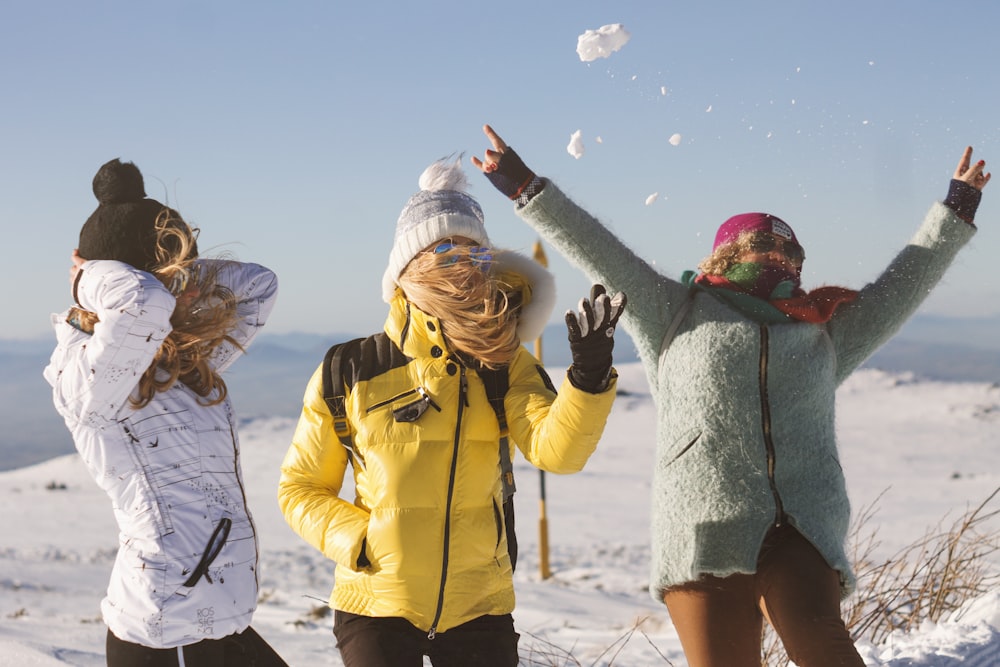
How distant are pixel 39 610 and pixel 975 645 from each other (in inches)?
209

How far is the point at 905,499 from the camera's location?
37.4 feet

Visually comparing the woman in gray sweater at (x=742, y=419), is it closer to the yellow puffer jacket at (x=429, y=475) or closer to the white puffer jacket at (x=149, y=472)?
the yellow puffer jacket at (x=429, y=475)

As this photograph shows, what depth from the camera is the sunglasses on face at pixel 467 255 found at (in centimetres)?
237

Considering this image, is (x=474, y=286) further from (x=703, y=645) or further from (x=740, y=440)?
(x=703, y=645)

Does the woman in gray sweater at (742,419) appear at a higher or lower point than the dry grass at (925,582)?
higher

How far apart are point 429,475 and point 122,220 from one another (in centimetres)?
97

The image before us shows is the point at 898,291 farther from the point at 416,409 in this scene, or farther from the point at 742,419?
the point at 416,409

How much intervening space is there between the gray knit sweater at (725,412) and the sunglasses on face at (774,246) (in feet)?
0.82

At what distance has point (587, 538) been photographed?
400 inches

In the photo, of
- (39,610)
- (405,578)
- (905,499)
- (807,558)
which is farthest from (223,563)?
(905,499)

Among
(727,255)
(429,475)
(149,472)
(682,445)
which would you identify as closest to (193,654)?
(149,472)

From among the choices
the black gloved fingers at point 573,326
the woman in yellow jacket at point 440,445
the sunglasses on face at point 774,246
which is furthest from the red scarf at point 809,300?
the black gloved fingers at point 573,326

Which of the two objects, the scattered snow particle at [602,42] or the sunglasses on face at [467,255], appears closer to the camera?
the sunglasses on face at [467,255]

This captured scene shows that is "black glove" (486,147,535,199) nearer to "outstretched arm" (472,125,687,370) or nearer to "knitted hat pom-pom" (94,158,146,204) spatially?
"outstretched arm" (472,125,687,370)
